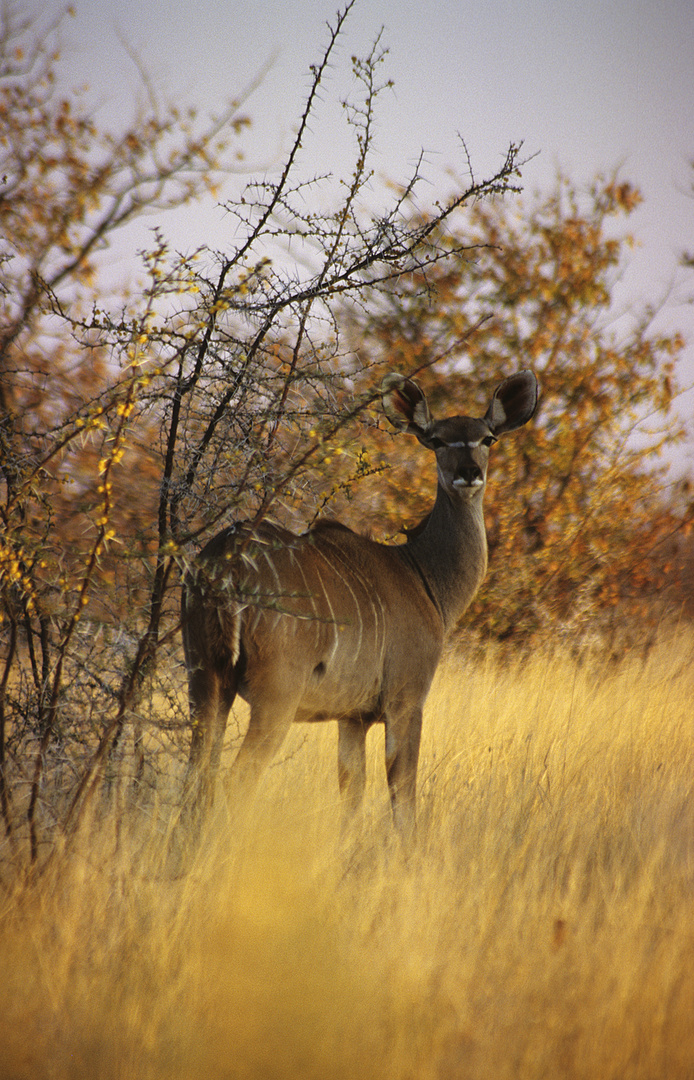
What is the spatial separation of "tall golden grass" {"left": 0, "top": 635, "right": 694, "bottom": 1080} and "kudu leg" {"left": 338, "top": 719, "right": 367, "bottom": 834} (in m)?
0.15

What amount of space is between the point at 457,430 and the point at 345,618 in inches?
58.8

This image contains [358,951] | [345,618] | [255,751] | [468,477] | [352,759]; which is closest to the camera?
[358,951]

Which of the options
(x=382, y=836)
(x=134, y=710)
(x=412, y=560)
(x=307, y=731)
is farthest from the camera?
(x=307, y=731)

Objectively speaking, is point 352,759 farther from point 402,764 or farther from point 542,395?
point 542,395

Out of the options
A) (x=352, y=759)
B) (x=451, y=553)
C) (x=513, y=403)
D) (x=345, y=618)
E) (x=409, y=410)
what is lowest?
(x=352, y=759)

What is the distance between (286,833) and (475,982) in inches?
42.1

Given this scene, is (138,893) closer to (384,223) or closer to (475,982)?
(475,982)

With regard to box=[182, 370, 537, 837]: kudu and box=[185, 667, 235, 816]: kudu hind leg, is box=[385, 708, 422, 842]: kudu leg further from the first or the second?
box=[185, 667, 235, 816]: kudu hind leg

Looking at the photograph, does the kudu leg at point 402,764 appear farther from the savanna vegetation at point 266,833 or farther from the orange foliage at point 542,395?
the orange foliage at point 542,395

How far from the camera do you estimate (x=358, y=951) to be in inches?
118

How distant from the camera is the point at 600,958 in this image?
3129 mm

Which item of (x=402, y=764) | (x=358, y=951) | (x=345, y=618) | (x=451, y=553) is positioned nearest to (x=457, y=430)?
(x=451, y=553)

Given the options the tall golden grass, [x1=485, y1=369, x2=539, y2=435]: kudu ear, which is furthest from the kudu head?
the tall golden grass

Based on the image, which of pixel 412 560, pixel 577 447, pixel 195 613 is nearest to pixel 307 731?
pixel 412 560
